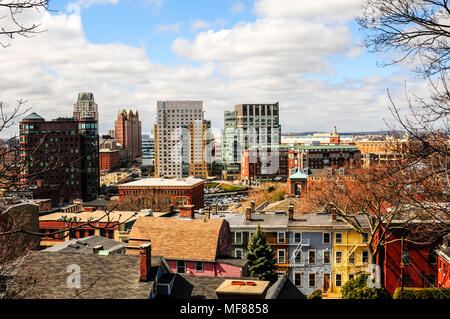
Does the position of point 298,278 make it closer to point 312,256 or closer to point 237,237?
point 312,256

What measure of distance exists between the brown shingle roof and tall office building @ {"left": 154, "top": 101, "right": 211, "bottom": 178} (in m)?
131

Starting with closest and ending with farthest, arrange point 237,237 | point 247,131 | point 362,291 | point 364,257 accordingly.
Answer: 1. point 362,291
2. point 364,257
3. point 237,237
4. point 247,131

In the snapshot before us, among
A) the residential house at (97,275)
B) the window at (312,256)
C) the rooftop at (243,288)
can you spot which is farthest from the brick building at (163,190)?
the rooftop at (243,288)

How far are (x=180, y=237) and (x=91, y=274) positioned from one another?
999cm

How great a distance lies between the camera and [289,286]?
22047 mm

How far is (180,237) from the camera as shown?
2956cm

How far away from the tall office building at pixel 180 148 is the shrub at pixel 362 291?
139085 millimetres

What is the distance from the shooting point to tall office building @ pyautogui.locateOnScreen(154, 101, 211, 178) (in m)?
165

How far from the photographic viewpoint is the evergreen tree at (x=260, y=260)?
3038 centimetres

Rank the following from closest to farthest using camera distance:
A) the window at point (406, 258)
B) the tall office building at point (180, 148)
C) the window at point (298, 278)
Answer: the window at point (406, 258) → the window at point (298, 278) → the tall office building at point (180, 148)

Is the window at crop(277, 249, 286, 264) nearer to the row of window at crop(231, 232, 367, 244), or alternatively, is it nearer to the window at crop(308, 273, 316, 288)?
the row of window at crop(231, 232, 367, 244)

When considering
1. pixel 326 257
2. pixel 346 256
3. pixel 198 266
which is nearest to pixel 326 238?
pixel 326 257

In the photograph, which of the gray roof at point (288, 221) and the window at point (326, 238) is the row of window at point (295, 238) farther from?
the gray roof at point (288, 221)

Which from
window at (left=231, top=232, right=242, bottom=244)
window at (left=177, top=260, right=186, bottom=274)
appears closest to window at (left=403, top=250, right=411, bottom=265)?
window at (left=231, top=232, right=242, bottom=244)
